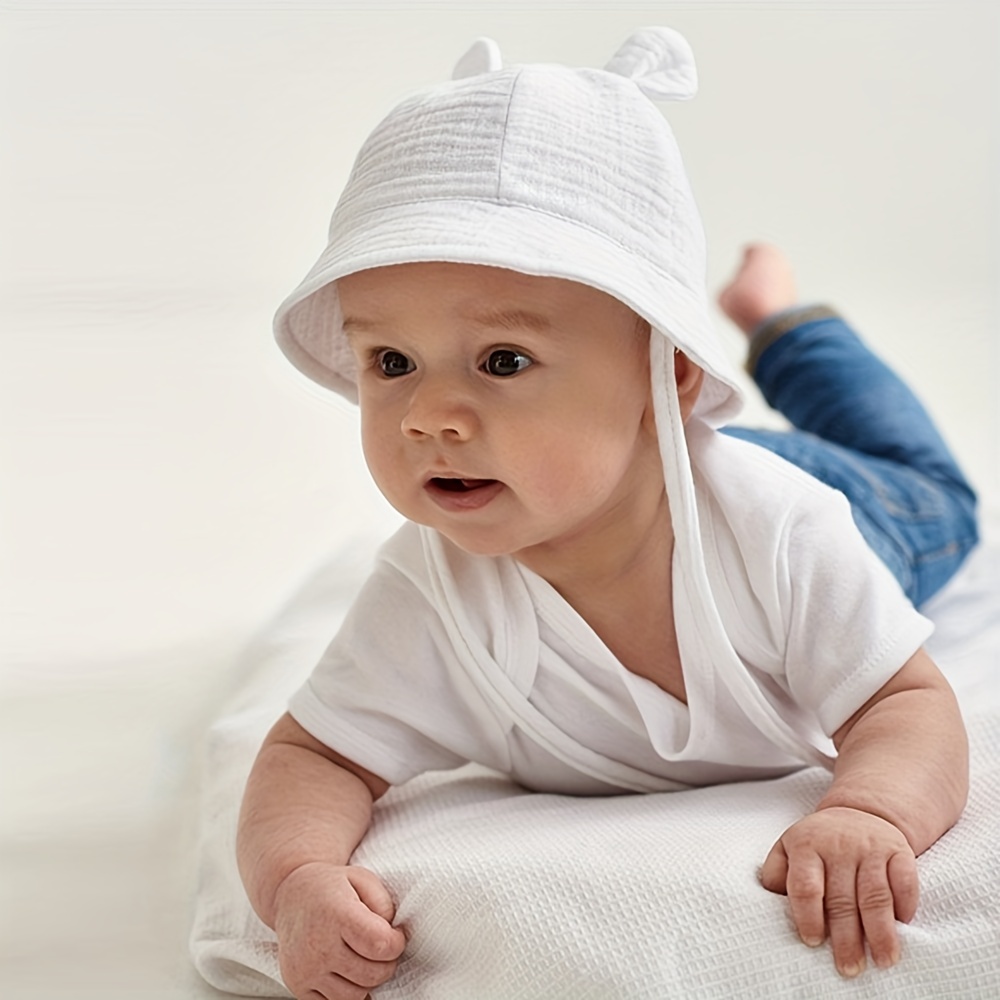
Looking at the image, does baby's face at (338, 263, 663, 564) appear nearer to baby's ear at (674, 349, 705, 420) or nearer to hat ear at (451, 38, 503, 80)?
baby's ear at (674, 349, 705, 420)

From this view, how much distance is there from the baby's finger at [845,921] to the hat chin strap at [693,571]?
9.2 inches

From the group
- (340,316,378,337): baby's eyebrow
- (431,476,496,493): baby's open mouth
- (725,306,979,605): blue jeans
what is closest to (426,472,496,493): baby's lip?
(431,476,496,493): baby's open mouth

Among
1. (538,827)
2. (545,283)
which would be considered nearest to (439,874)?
(538,827)

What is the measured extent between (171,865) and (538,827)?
38 centimetres

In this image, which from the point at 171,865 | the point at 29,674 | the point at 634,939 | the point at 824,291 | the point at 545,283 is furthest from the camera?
the point at 824,291

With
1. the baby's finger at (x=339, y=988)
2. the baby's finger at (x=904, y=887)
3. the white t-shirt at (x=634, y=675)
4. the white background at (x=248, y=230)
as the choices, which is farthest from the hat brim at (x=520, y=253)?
the white background at (x=248, y=230)

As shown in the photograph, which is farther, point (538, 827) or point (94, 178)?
point (94, 178)

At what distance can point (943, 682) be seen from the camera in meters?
1.19

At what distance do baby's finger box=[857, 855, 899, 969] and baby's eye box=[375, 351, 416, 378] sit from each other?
1.50ft

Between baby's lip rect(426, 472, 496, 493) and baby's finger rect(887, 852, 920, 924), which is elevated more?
baby's lip rect(426, 472, 496, 493)

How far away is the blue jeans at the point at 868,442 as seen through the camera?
1641 mm

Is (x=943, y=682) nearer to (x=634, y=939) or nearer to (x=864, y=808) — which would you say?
(x=864, y=808)

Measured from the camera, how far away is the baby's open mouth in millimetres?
1115

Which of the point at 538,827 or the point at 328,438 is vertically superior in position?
the point at 328,438
